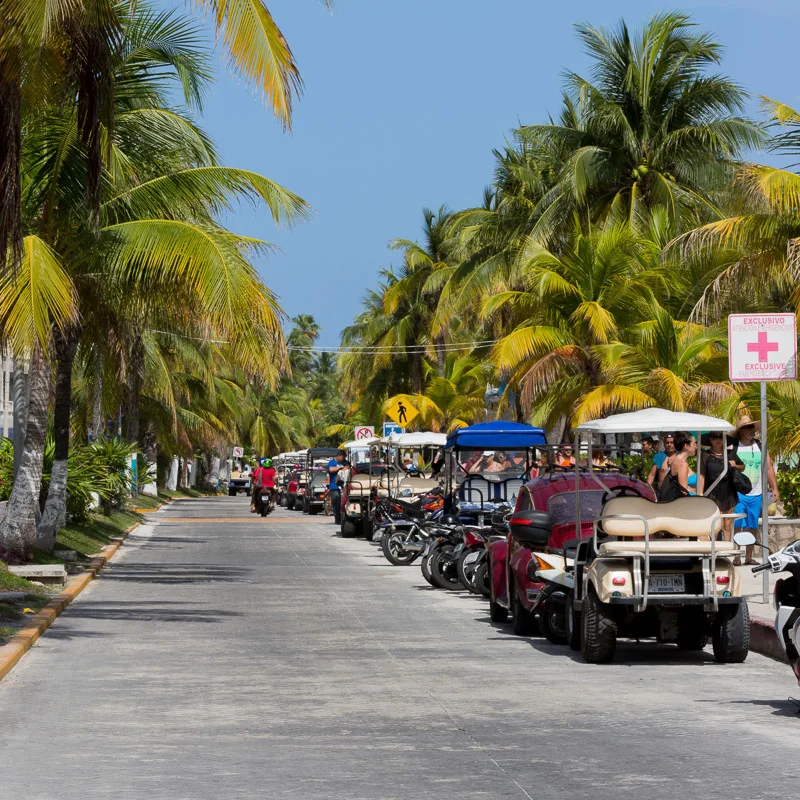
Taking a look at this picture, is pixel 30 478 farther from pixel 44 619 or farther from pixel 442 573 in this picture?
pixel 44 619

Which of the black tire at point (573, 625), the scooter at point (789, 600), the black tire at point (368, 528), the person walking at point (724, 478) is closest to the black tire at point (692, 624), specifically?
the black tire at point (573, 625)

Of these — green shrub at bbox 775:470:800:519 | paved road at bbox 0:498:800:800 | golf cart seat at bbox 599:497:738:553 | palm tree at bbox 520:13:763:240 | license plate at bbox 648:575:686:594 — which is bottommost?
paved road at bbox 0:498:800:800

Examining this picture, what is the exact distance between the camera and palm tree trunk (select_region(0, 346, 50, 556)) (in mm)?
20625

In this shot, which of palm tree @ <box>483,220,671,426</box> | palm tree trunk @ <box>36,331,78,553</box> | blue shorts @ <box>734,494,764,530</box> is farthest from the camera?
palm tree @ <box>483,220,671,426</box>

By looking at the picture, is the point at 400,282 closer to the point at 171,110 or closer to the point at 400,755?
the point at 171,110

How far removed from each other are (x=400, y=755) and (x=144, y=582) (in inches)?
538

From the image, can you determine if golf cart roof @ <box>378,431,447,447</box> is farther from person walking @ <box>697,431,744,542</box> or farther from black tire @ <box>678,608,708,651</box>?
black tire @ <box>678,608,708,651</box>

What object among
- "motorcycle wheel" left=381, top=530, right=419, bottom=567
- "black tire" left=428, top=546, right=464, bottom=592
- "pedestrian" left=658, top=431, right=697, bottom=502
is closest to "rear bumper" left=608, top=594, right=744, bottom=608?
"pedestrian" left=658, top=431, right=697, bottom=502

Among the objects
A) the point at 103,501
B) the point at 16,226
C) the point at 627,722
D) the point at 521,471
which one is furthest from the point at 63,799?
the point at 103,501

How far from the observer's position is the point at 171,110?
22.2 m

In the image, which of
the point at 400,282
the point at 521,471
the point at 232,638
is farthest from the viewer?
the point at 400,282

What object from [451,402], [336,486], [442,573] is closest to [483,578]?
[442,573]

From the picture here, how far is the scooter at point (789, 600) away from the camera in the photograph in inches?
359

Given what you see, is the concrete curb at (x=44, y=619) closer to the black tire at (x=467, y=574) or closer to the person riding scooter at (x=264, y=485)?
the black tire at (x=467, y=574)
